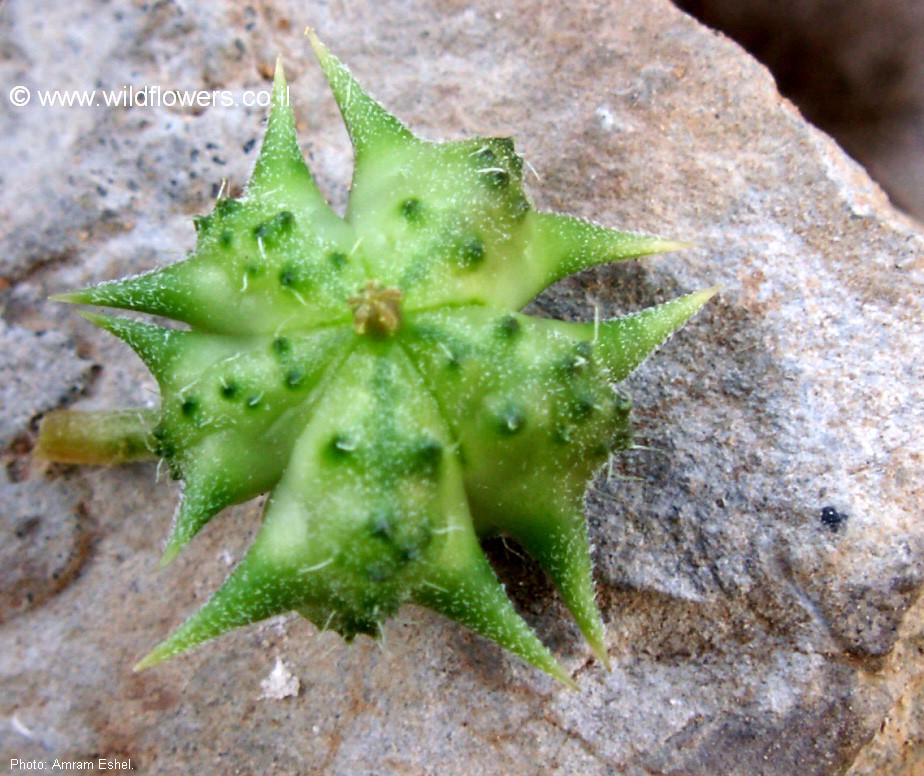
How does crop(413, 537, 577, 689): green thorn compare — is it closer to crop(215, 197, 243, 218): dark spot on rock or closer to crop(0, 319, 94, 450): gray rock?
crop(215, 197, 243, 218): dark spot on rock

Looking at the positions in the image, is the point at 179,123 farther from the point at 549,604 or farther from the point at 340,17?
the point at 549,604

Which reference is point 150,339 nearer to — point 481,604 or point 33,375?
point 481,604

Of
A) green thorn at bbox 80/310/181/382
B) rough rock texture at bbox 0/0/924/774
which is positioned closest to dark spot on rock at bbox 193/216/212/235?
green thorn at bbox 80/310/181/382

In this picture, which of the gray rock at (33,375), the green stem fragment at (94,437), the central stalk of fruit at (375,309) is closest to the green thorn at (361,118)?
the central stalk of fruit at (375,309)

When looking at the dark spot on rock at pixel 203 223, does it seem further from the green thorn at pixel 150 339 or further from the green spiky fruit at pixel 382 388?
the green thorn at pixel 150 339

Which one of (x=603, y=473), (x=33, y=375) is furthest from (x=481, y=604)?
(x=33, y=375)
